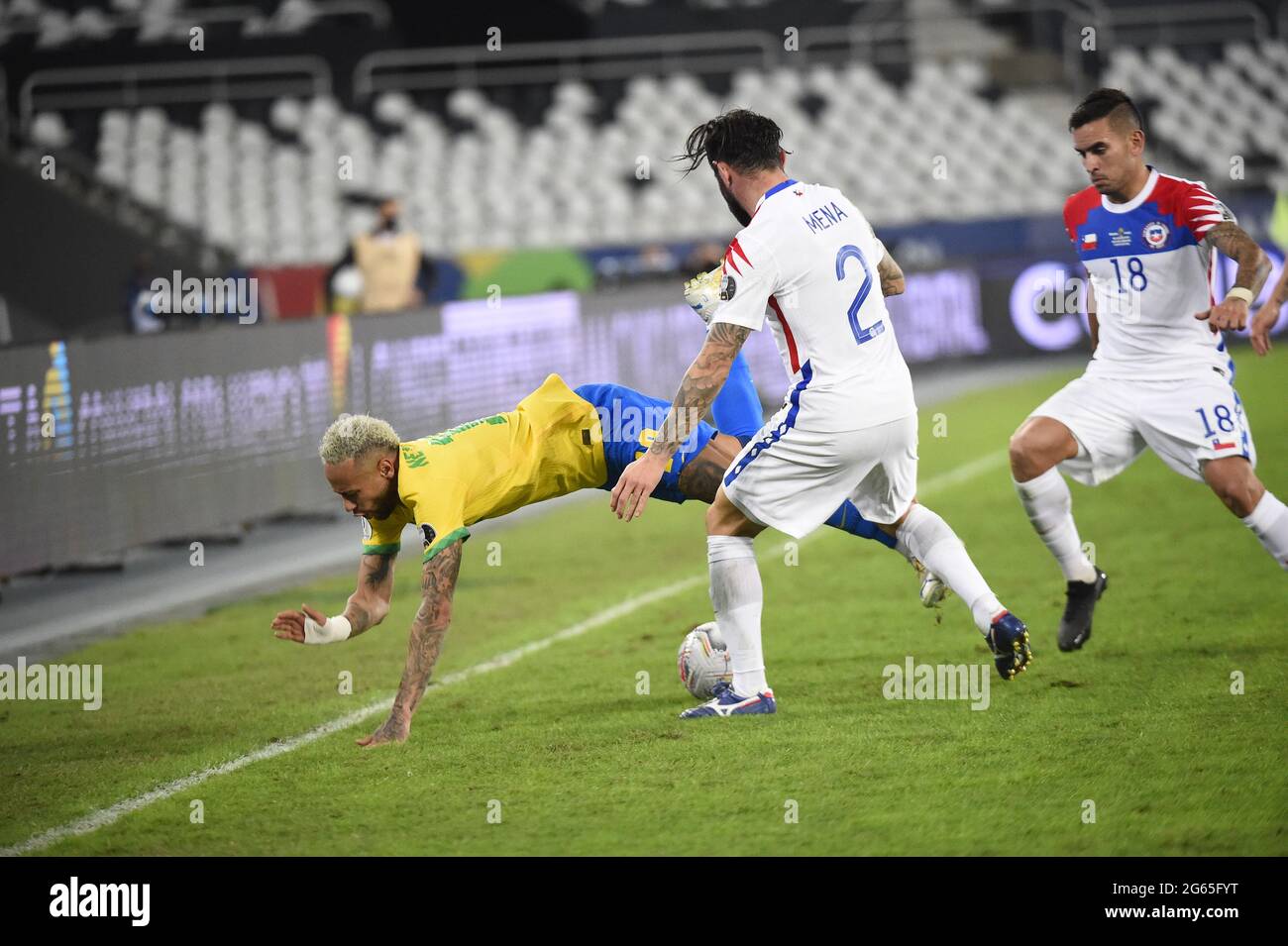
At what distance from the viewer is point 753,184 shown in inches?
236

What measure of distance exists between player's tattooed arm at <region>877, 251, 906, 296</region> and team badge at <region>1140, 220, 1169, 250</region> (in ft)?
3.74

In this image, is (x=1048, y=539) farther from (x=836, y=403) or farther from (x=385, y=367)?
(x=385, y=367)

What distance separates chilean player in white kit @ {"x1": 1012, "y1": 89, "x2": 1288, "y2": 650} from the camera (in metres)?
6.79

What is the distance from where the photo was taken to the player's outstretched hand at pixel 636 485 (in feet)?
19.0

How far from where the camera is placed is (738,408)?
710 cm

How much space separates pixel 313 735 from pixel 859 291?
9.16 ft

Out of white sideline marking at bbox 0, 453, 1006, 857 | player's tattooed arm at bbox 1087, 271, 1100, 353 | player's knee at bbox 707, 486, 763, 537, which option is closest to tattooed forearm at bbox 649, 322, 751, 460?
player's knee at bbox 707, 486, 763, 537

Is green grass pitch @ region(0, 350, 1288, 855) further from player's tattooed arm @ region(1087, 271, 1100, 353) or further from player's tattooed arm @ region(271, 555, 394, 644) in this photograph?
player's tattooed arm @ region(1087, 271, 1100, 353)

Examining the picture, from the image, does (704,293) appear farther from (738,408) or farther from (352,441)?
(352,441)

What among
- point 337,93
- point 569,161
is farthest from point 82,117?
point 569,161

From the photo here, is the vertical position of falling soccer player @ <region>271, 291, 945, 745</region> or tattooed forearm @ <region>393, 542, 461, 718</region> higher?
falling soccer player @ <region>271, 291, 945, 745</region>

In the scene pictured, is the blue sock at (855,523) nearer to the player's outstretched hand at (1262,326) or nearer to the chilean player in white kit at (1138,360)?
the chilean player in white kit at (1138,360)
